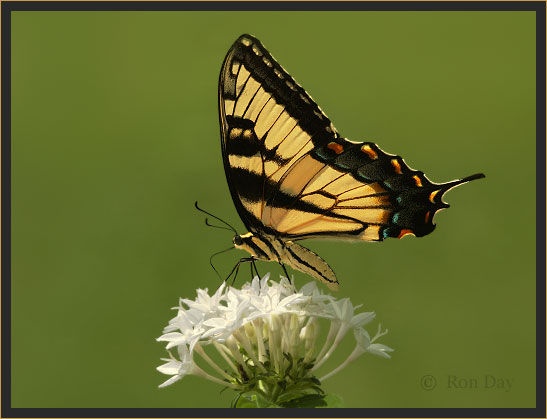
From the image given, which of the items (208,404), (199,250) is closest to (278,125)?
(208,404)

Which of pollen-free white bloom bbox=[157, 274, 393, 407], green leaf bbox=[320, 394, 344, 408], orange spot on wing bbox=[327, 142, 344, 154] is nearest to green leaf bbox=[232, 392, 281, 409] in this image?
pollen-free white bloom bbox=[157, 274, 393, 407]

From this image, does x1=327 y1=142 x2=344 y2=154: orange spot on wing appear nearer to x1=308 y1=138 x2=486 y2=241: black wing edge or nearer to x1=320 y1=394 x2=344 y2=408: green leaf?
x1=308 y1=138 x2=486 y2=241: black wing edge

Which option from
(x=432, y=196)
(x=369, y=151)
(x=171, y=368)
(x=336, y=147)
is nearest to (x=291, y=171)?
Answer: (x=336, y=147)

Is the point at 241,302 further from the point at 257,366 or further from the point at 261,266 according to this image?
the point at 261,266

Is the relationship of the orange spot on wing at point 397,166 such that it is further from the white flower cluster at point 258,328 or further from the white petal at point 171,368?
the white petal at point 171,368

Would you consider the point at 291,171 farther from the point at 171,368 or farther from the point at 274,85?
the point at 171,368

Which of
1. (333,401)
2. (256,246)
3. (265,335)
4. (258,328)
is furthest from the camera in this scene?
(256,246)
